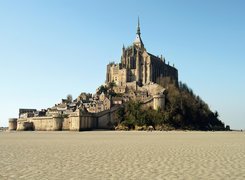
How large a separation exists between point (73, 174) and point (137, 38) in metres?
116

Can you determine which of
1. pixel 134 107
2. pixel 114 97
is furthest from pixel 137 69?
pixel 134 107

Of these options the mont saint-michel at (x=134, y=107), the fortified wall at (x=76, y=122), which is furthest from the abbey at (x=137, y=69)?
the fortified wall at (x=76, y=122)

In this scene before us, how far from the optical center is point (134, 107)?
79312mm

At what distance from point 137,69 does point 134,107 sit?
28326 mm

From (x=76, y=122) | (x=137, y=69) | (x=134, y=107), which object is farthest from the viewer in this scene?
(x=137, y=69)

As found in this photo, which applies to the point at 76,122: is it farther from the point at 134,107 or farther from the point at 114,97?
the point at 114,97

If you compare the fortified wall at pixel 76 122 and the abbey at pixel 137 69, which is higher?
the abbey at pixel 137 69

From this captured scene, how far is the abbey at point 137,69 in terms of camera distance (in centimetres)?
10394

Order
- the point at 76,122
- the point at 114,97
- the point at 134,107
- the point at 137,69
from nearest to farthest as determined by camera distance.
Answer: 1. the point at 76,122
2. the point at 134,107
3. the point at 114,97
4. the point at 137,69

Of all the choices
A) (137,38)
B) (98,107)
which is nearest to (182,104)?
(98,107)

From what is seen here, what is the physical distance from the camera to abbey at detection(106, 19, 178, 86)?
104m

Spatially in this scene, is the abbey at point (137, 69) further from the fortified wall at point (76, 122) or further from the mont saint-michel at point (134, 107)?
the fortified wall at point (76, 122)

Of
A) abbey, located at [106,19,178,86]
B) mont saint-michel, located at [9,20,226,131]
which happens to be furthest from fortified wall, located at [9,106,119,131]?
abbey, located at [106,19,178,86]

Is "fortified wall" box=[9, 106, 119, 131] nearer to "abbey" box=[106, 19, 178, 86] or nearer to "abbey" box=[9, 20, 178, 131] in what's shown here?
"abbey" box=[9, 20, 178, 131]
